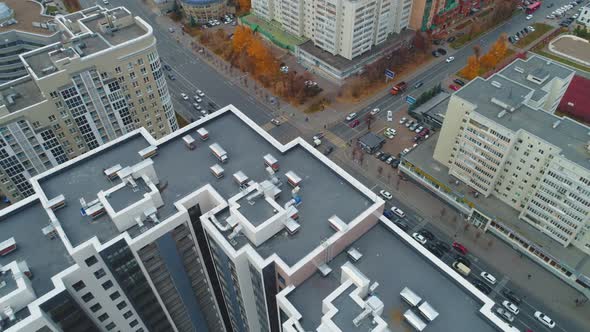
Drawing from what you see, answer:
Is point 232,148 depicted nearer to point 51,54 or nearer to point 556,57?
point 51,54

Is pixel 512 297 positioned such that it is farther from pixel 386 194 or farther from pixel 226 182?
pixel 226 182

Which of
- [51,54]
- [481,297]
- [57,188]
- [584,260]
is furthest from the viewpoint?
[584,260]

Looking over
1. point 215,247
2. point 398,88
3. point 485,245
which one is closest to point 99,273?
point 215,247

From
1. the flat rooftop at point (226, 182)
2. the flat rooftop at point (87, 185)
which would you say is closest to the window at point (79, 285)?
the flat rooftop at point (87, 185)

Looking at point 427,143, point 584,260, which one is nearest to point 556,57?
point 427,143

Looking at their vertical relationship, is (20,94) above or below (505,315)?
above

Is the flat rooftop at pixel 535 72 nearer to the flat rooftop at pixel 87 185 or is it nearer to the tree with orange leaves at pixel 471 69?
the tree with orange leaves at pixel 471 69
